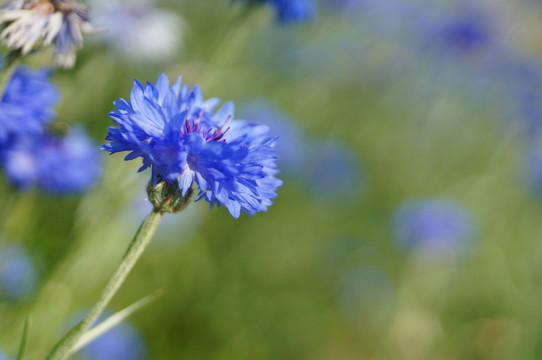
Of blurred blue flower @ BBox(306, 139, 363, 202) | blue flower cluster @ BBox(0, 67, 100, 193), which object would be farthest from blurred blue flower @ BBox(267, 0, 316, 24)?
blurred blue flower @ BBox(306, 139, 363, 202)

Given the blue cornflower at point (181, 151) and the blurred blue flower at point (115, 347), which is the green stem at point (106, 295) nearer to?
the blue cornflower at point (181, 151)

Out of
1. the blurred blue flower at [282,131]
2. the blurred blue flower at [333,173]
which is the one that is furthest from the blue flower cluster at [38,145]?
the blurred blue flower at [333,173]

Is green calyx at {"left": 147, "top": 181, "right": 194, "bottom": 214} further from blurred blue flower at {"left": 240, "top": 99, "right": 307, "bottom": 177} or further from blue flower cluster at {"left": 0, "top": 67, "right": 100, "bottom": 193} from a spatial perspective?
blurred blue flower at {"left": 240, "top": 99, "right": 307, "bottom": 177}

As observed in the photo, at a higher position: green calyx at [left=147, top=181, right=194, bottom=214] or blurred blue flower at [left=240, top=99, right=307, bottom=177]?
blurred blue flower at [left=240, top=99, right=307, bottom=177]

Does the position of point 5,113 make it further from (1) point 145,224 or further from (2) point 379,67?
(2) point 379,67

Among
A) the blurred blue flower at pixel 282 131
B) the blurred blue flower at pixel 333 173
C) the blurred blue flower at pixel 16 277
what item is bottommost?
the blurred blue flower at pixel 16 277

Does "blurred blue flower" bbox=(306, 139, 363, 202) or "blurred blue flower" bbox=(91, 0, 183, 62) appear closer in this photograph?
"blurred blue flower" bbox=(91, 0, 183, 62)

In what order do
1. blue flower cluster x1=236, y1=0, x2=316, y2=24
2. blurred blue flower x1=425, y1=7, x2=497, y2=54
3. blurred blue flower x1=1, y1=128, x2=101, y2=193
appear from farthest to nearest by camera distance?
blurred blue flower x1=425, y1=7, x2=497, y2=54, blue flower cluster x1=236, y1=0, x2=316, y2=24, blurred blue flower x1=1, y1=128, x2=101, y2=193
